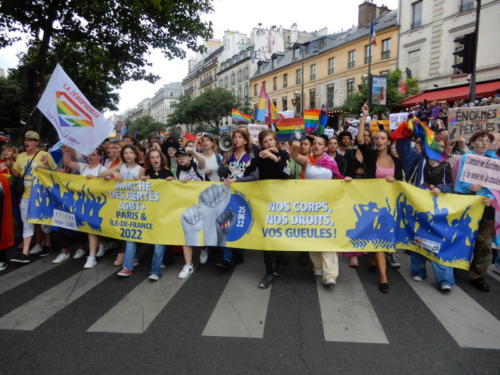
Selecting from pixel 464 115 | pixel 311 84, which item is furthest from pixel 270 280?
pixel 311 84

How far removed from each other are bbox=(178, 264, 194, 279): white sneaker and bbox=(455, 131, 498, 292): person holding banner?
352 cm

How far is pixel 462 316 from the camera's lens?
314 centimetres

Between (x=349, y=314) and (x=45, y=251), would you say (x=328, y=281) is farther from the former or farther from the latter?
(x=45, y=251)

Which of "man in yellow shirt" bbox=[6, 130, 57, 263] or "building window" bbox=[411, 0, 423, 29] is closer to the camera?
"man in yellow shirt" bbox=[6, 130, 57, 263]

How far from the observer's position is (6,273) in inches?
176

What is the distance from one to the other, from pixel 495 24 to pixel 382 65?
8.99 metres

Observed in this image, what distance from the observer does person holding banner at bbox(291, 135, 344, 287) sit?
381 cm

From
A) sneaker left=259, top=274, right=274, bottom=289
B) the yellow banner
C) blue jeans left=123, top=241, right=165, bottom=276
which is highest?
the yellow banner

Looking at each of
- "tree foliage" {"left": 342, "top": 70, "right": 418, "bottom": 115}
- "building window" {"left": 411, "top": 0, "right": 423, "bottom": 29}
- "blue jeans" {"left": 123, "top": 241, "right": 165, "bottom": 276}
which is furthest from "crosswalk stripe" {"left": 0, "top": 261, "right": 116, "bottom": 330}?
"building window" {"left": 411, "top": 0, "right": 423, "bottom": 29}

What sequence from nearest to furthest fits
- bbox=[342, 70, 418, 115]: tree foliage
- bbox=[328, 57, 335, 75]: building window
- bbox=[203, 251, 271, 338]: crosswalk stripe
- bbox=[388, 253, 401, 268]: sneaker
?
bbox=[203, 251, 271, 338]: crosswalk stripe < bbox=[388, 253, 401, 268]: sneaker < bbox=[342, 70, 418, 115]: tree foliage < bbox=[328, 57, 335, 75]: building window

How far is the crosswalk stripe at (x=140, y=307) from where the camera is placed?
3004 mm

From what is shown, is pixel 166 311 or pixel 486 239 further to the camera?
pixel 486 239

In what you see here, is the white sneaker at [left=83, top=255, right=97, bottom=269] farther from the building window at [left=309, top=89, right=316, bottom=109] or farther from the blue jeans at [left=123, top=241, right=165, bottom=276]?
the building window at [left=309, top=89, right=316, bottom=109]

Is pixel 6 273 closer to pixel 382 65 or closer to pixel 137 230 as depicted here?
pixel 137 230
